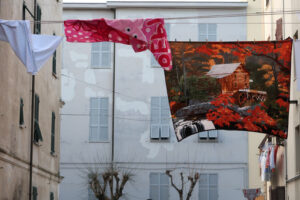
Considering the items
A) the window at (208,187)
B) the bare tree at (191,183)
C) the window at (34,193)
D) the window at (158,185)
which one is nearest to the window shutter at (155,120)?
the window at (158,185)

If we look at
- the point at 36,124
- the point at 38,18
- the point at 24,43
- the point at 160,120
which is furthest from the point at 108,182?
the point at 24,43

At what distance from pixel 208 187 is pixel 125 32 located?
21819mm

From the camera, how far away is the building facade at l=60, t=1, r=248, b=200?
116 feet

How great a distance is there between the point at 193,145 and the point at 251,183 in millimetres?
3476

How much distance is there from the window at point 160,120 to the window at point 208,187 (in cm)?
279

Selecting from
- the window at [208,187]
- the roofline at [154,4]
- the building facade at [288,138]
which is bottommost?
the window at [208,187]

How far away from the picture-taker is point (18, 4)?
19.8m

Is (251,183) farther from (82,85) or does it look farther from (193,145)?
(82,85)

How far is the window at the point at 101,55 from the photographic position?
3609 centimetres

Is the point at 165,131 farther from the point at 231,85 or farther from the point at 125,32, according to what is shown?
the point at 125,32

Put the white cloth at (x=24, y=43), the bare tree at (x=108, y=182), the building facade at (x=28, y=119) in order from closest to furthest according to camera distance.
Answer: the white cloth at (x=24, y=43)
the building facade at (x=28, y=119)
the bare tree at (x=108, y=182)

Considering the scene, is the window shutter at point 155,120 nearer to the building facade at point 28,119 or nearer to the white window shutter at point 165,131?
the white window shutter at point 165,131

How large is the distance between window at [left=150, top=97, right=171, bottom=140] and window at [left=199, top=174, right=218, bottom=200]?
2793 millimetres

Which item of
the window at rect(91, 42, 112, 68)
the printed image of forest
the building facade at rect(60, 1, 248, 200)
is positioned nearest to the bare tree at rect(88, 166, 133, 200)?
the building facade at rect(60, 1, 248, 200)
